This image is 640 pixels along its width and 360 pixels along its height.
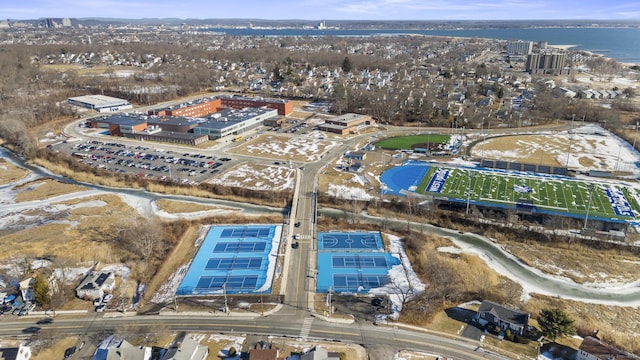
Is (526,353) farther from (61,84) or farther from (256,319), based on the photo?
(61,84)

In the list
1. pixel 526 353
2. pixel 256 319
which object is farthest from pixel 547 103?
pixel 256 319

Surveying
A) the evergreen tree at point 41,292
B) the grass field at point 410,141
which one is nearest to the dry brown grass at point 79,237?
the evergreen tree at point 41,292

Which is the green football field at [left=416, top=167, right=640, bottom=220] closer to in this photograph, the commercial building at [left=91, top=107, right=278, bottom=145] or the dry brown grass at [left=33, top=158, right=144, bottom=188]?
Result: the commercial building at [left=91, top=107, right=278, bottom=145]

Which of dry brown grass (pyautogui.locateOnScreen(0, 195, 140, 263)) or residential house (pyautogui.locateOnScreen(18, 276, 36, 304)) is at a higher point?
residential house (pyautogui.locateOnScreen(18, 276, 36, 304))

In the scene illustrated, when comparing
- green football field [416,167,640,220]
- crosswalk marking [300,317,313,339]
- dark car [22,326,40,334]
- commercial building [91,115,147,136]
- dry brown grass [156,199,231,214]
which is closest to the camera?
crosswalk marking [300,317,313,339]

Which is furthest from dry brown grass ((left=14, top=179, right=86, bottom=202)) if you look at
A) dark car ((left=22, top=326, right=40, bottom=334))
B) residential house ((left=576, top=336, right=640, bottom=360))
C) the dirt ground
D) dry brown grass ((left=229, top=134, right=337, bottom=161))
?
residential house ((left=576, top=336, right=640, bottom=360))

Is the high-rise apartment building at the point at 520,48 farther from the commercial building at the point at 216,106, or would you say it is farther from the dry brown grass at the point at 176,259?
the dry brown grass at the point at 176,259
